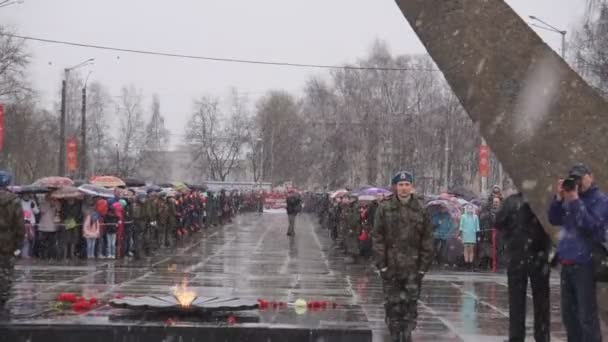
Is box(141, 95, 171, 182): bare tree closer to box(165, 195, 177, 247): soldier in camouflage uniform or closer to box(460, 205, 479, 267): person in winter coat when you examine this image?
box(165, 195, 177, 247): soldier in camouflage uniform

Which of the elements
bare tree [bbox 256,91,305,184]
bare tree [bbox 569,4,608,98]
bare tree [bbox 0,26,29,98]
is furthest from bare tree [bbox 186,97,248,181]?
bare tree [bbox 569,4,608,98]

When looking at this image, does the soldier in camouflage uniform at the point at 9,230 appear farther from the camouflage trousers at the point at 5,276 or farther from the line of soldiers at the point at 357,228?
A: the line of soldiers at the point at 357,228

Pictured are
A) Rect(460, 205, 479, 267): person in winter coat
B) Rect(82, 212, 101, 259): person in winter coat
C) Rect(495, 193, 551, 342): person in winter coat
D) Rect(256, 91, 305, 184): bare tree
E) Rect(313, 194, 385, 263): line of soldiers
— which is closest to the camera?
Rect(495, 193, 551, 342): person in winter coat

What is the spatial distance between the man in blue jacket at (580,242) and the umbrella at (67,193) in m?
15.8

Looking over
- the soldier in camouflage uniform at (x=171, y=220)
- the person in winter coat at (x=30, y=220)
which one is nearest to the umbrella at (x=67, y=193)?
the person in winter coat at (x=30, y=220)

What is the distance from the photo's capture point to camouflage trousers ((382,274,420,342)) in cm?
867

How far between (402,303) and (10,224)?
4972mm

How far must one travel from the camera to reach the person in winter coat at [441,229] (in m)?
22.0

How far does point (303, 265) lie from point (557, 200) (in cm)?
1379

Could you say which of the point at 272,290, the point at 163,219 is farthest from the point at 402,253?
the point at 163,219

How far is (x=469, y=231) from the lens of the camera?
21.1m

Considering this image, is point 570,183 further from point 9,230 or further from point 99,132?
point 99,132

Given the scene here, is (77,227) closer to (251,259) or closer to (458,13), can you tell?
(251,259)

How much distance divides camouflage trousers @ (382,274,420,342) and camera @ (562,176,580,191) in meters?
2.17
